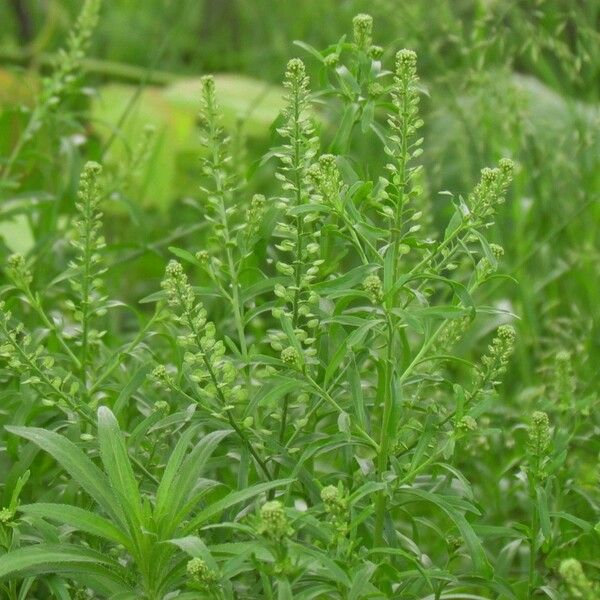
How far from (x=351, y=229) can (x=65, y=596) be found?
46cm

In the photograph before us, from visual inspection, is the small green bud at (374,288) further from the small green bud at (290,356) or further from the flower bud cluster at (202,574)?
the flower bud cluster at (202,574)

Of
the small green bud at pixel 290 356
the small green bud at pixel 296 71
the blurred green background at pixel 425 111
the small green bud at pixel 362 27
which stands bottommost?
the blurred green background at pixel 425 111

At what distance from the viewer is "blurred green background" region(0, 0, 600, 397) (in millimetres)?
2307

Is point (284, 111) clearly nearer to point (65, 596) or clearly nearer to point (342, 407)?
point (342, 407)

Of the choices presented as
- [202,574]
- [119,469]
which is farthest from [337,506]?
[119,469]

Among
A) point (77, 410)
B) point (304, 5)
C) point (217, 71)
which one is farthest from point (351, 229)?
point (217, 71)

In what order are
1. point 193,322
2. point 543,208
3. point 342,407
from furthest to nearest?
point 543,208 < point 342,407 < point 193,322

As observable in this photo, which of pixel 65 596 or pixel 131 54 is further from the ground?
pixel 65 596

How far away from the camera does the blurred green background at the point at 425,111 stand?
7.57 ft

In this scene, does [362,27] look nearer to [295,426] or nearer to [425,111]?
[295,426]

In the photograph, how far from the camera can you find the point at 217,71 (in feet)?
17.3

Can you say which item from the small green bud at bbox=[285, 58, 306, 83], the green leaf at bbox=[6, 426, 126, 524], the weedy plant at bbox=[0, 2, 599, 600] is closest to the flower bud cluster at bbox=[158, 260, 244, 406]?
the weedy plant at bbox=[0, 2, 599, 600]

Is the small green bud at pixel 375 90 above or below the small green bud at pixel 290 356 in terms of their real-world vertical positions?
above

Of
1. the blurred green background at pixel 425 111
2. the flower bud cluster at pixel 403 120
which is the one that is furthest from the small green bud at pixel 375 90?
the blurred green background at pixel 425 111
